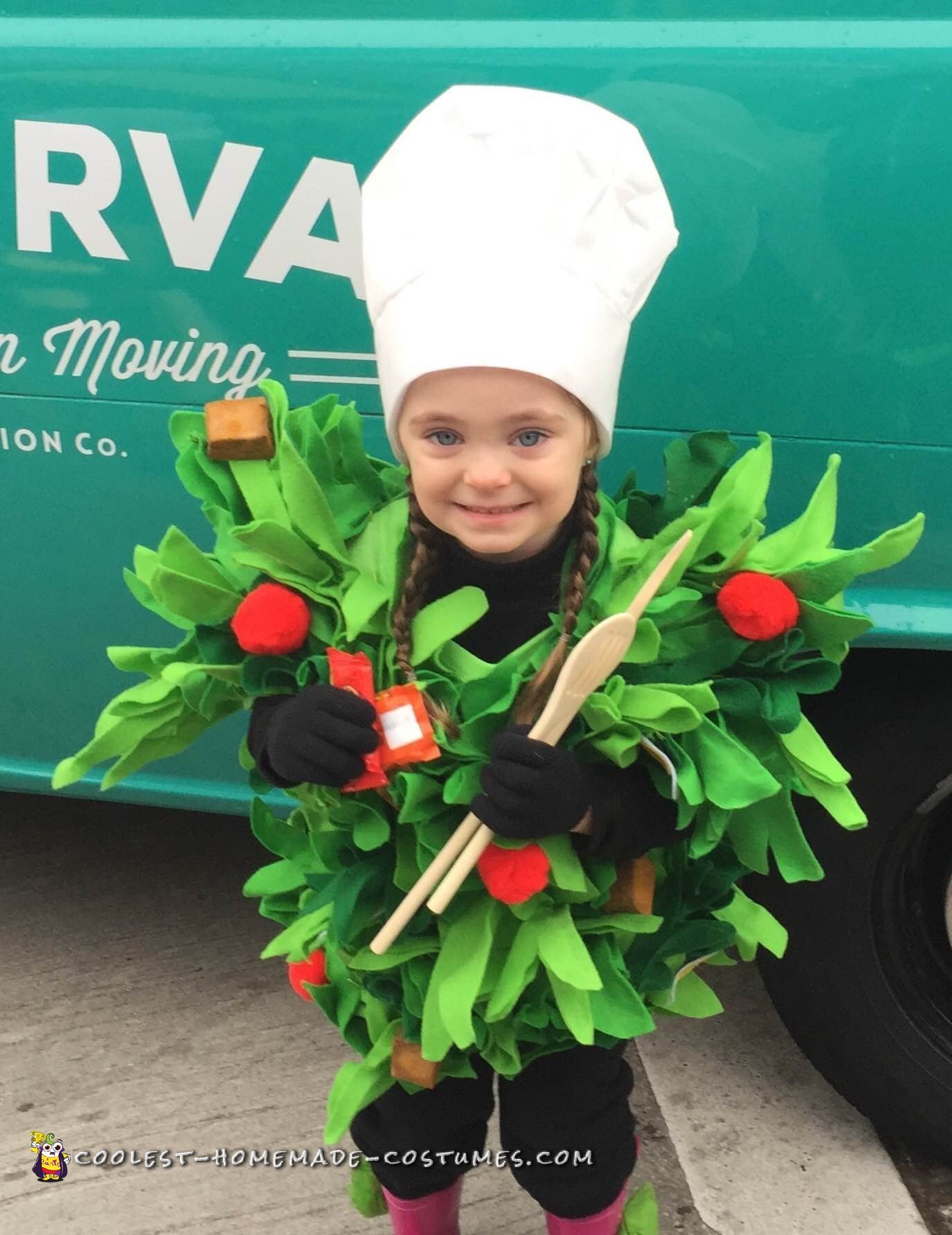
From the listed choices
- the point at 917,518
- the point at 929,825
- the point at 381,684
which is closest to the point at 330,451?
the point at 381,684

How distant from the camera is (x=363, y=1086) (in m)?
1.64

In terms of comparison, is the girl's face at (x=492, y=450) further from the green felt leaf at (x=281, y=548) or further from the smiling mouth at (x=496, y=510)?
the green felt leaf at (x=281, y=548)

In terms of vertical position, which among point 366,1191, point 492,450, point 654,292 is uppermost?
point 654,292

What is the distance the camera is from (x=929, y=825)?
2043 millimetres

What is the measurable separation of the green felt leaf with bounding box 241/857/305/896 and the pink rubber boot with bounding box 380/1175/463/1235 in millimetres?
→ 451

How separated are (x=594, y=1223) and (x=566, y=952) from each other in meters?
0.54

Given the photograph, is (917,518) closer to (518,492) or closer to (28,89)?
(518,492)

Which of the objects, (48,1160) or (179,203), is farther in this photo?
(48,1160)

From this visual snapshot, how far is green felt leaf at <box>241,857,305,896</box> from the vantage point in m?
1.73

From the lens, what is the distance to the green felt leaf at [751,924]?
1.67m

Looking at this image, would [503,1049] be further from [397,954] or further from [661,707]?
[661,707]

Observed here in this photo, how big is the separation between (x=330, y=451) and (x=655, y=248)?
0.45 m

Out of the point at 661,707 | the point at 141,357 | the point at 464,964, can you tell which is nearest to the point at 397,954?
the point at 464,964

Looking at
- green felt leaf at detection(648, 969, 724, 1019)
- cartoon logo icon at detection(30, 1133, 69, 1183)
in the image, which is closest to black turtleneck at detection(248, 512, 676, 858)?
green felt leaf at detection(648, 969, 724, 1019)
